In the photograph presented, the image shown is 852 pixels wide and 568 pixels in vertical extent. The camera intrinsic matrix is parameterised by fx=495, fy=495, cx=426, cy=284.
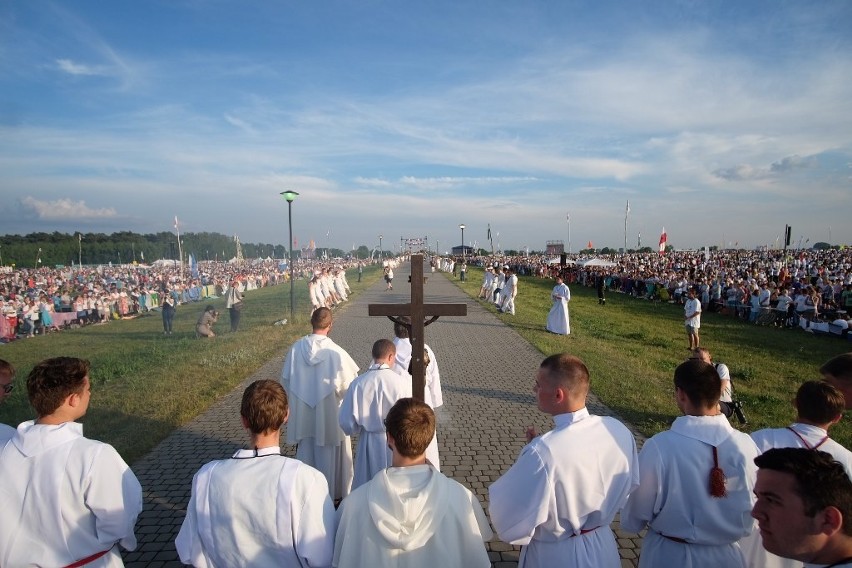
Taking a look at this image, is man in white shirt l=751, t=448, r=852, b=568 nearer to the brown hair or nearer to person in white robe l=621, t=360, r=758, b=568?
person in white robe l=621, t=360, r=758, b=568

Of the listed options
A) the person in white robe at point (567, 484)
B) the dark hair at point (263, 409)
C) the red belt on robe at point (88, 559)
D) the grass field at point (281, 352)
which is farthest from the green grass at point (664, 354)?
the red belt on robe at point (88, 559)

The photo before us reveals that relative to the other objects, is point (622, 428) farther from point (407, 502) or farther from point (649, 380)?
point (649, 380)

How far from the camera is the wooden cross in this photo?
15.0ft

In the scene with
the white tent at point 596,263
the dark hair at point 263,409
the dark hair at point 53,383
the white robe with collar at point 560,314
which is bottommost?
the white robe with collar at point 560,314

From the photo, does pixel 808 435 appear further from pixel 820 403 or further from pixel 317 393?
pixel 317 393

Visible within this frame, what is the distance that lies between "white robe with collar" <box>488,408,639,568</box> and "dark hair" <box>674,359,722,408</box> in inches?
19.2

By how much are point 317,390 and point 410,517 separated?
309 cm

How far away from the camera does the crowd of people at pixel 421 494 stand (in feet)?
7.70

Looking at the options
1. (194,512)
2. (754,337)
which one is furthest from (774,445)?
(754,337)

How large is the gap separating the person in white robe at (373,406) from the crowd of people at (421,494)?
5.72 feet

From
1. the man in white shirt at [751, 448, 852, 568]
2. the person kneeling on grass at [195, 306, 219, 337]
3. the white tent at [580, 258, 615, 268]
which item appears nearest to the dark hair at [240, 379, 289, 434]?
the man in white shirt at [751, 448, 852, 568]

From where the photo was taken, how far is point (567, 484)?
2.50m

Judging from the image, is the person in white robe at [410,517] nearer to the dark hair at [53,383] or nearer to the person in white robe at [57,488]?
the person in white robe at [57,488]

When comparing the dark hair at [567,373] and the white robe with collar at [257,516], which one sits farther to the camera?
the dark hair at [567,373]
